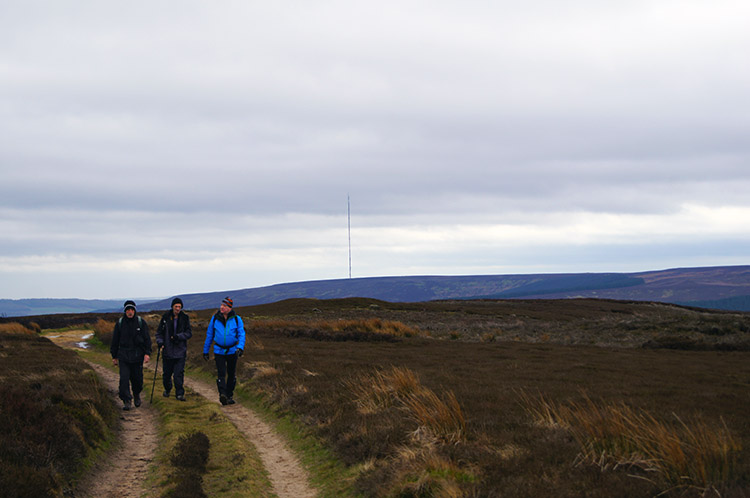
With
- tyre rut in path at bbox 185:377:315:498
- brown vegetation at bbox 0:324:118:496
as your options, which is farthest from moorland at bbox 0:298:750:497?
brown vegetation at bbox 0:324:118:496

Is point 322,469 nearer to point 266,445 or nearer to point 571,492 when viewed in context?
point 266,445

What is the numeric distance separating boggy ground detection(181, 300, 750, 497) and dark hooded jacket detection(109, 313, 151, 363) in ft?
11.7

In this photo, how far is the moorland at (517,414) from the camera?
6762 millimetres

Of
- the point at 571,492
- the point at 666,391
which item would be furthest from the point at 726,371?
the point at 571,492

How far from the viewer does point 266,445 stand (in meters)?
11.1

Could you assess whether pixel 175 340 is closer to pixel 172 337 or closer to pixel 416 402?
pixel 172 337

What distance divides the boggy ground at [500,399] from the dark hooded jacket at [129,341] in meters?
3.57

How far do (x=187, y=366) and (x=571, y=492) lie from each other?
19.7 metres

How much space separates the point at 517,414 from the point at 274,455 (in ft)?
15.6

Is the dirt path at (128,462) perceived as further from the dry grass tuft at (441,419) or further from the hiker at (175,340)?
the dry grass tuft at (441,419)

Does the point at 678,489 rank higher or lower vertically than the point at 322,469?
higher

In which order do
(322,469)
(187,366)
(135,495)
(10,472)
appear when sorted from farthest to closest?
(187,366) < (322,469) < (135,495) < (10,472)

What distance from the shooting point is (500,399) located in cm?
1267

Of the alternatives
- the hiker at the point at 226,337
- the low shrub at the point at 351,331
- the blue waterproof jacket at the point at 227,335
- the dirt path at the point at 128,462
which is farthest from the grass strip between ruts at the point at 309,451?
the low shrub at the point at 351,331
